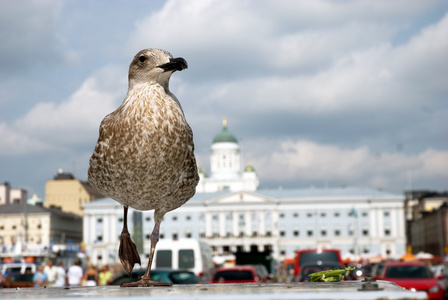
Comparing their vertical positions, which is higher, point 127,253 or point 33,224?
point 33,224

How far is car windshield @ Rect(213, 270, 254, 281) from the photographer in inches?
741

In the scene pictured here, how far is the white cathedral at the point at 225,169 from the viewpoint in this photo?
146125mm

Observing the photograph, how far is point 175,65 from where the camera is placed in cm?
358

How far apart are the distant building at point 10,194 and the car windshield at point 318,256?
125601 millimetres

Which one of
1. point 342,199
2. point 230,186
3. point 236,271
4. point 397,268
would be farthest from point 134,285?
point 230,186

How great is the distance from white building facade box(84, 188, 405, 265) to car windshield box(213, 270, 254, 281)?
324 ft

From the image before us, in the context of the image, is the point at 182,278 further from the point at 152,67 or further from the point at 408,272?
the point at 152,67

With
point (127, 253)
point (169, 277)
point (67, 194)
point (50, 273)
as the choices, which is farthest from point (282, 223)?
point (127, 253)

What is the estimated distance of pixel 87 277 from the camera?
63.1 feet

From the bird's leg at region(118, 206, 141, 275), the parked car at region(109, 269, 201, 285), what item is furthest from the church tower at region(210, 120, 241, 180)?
the bird's leg at region(118, 206, 141, 275)

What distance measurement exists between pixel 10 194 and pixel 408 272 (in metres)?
147

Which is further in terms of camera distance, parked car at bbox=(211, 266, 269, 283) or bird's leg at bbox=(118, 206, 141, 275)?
parked car at bbox=(211, 266, 269, 283)

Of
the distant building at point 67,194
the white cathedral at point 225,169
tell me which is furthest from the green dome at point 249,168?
the distant building at point 67,194

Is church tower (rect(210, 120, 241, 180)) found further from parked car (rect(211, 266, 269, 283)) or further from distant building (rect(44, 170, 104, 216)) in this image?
parked car (rect(211, 266, 269, 283))
